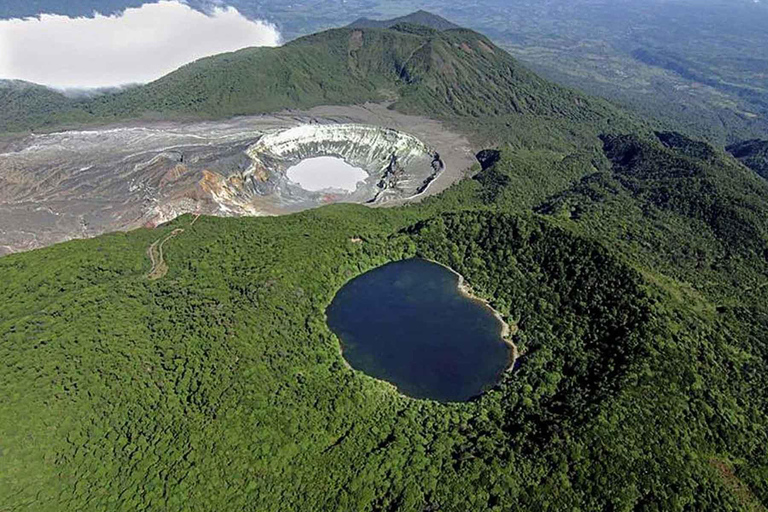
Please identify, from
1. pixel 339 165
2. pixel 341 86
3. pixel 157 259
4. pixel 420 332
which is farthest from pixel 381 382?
pixel 341 86

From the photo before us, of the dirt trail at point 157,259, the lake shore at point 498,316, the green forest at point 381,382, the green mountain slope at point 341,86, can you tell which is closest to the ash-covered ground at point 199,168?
the green mountain slope at point 341,86

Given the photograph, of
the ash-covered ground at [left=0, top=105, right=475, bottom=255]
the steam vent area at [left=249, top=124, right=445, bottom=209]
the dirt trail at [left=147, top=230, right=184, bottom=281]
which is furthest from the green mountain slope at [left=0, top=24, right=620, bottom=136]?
the dirt trail at [left=147, top=230, right=184, bottom=281]

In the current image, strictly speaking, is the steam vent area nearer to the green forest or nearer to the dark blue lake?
the green forest

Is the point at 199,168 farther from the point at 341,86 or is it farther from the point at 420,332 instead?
the point at 341,86

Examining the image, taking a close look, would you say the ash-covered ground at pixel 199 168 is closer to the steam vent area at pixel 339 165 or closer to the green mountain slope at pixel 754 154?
the steam vent area at pixel 339 165

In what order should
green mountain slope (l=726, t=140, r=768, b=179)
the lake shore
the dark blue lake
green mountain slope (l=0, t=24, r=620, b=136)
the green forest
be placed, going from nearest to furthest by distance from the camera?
1. the green forest
2. the dark blue lake
3. the lake shore
4. green mountain slope (l=726, t=140, r=768, b=179)
5. green mountain slope (l=0, t=24, r=620, b=136)

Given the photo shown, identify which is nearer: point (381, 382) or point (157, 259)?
point (381, 382)

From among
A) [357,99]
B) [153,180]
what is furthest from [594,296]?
[357,99]
